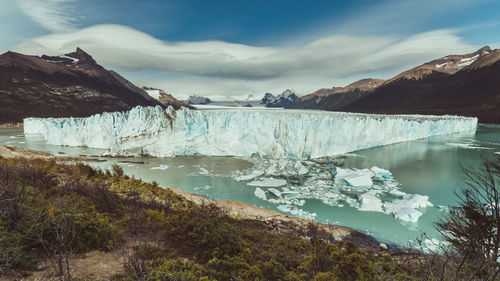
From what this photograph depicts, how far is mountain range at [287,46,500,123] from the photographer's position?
60031mm

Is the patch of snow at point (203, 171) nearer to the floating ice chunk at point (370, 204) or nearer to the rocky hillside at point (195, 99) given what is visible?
the floating ice chunk at point (370, 204)

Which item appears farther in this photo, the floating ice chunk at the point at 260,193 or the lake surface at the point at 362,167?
the floating ice chunk at the point at 260,193

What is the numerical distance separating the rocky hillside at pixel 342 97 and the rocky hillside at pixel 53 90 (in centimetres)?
9628

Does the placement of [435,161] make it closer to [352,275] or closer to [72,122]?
[352,275]

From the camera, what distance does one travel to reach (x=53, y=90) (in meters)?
66.5

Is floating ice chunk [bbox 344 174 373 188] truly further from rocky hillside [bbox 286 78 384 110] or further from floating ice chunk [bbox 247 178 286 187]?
rocky hillside [bbox 286 78 384 110]

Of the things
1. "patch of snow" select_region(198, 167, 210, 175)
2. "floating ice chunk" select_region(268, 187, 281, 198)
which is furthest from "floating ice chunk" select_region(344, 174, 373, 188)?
"patch of snow" select_region(198, 167, 210, 175)

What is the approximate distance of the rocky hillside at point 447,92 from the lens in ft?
195

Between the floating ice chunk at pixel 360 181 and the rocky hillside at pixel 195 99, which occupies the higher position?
the rocky hillside at pixel 195 99

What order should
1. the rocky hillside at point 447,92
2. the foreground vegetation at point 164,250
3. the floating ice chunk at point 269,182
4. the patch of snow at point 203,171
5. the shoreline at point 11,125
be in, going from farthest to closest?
the rocky hillside at point 447,92
the shoreline at point 11,125
the patch of snow at point 203,171
the floating ice chunk at point 269,182
the foreground vegetation at point 164,250

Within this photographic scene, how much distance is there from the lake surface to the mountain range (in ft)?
166

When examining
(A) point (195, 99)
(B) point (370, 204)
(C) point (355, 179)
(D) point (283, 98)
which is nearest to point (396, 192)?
(C) point (355, 179)

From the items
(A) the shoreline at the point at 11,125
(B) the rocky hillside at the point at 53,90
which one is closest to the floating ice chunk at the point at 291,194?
(A) the shoreline at the point at 11,125

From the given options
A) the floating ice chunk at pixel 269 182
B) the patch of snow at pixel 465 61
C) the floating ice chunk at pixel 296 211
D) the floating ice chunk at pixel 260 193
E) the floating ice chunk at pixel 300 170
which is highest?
the patch of snow at pixel 465 61
